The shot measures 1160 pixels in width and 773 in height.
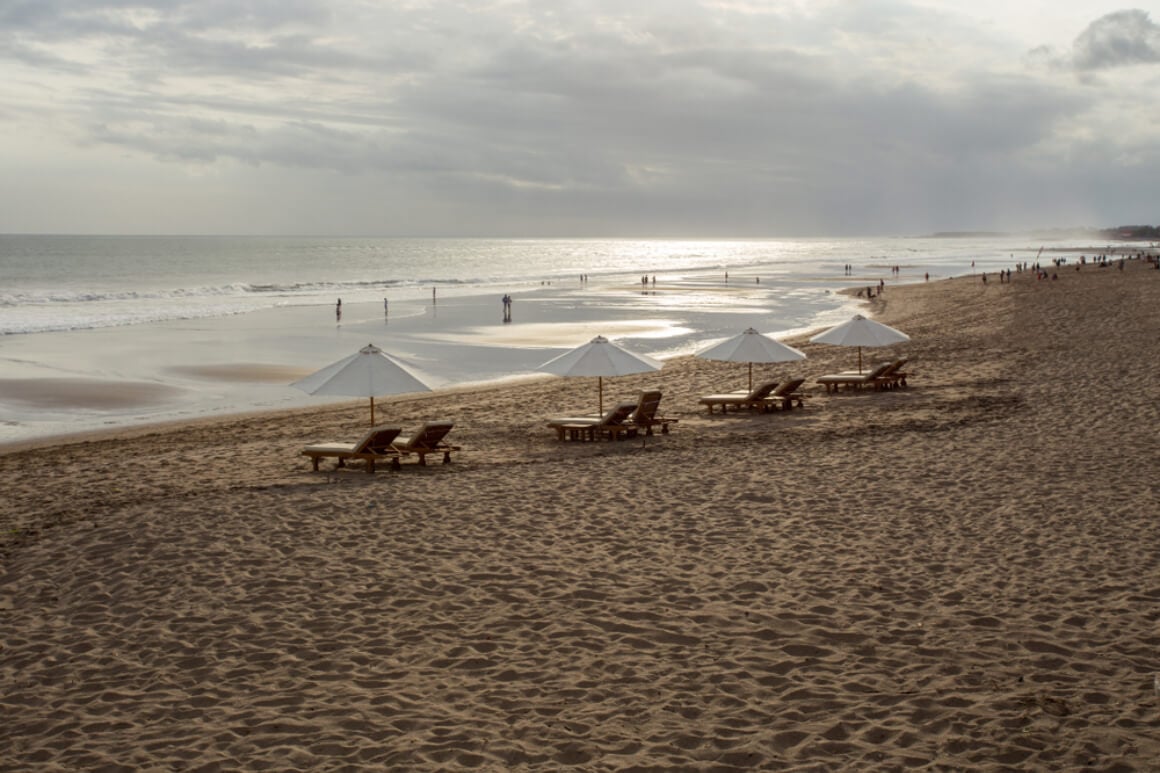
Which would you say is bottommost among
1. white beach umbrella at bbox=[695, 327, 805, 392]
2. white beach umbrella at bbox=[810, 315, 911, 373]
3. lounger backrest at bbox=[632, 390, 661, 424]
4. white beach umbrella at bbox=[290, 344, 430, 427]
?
lounger backrest at bbox=[632, 390, 661, 424]

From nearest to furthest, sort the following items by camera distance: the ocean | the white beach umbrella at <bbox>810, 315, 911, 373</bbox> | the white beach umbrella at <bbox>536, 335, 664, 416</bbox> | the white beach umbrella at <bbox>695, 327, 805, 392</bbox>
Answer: the white beach umbrella at <bbox>536, 335, 664, 416</bbox>, the white beach umbrella at <bbox>695, 327, 805, 392</bbox>, the white beach umbrella at <bbox>810, 315, 911, 373</bbox>, the ocean

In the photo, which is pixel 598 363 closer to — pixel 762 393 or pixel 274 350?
pixel 762 393

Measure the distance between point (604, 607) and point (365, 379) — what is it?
706cm

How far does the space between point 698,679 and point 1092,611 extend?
298cm

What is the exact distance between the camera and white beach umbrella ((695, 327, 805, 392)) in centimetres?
1694

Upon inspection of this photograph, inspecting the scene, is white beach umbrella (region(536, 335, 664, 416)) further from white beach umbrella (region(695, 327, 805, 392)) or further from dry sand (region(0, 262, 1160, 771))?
white beach umbrella (region(695, 327, 805, 392))

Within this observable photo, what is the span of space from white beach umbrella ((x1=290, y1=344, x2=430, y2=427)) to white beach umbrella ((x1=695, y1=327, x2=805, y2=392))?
561 centimetres

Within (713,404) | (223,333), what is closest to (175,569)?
(713,404)

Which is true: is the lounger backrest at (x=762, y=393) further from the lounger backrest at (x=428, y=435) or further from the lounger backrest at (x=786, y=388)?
the lounger backrest at (x=428, y=435)

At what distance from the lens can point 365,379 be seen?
13.4 m

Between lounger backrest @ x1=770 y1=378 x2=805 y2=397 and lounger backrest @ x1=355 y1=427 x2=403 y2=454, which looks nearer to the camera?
lounger backrest @ x1=355 y1=427 x2=403 y2=454

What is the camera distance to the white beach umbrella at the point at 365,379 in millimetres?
13336

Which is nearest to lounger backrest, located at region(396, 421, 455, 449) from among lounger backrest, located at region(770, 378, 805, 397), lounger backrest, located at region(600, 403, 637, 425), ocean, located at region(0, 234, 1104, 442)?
ocean, located at region(0, 234, 1104, 442)

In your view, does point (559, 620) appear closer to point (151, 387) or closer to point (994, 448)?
point (994, 448)
